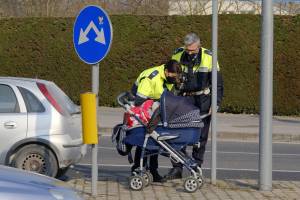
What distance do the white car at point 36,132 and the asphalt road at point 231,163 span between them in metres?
1.42

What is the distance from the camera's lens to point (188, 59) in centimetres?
1033

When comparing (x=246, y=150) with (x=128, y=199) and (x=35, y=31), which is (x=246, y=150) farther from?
(x=35, y=31)

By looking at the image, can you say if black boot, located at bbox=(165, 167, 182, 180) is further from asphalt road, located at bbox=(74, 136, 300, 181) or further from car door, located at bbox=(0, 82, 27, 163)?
car door, located at bbox=(0, 82, 27, 163)

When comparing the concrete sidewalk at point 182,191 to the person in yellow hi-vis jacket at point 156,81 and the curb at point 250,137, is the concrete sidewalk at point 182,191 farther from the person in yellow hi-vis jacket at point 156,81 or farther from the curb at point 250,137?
the curb at point 250,137

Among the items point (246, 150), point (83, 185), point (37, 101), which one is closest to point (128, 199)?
point (83, 185)

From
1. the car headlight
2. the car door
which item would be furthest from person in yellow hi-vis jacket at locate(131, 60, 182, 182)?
the car headlight

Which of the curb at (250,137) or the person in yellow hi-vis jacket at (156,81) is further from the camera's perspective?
the curb at (250,137)

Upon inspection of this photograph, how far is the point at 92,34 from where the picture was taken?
9211 millimetres

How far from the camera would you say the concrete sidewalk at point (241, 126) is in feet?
62.3

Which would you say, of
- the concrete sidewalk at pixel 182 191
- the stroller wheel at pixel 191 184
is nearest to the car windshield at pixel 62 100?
the concrete sidewalk at pixel 182 191

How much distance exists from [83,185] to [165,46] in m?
14.4

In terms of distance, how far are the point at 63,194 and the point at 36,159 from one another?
4679 mm

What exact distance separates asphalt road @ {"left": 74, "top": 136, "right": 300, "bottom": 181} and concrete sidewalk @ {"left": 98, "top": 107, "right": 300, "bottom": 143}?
5.82ft

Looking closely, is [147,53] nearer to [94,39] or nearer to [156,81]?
[156,81]
